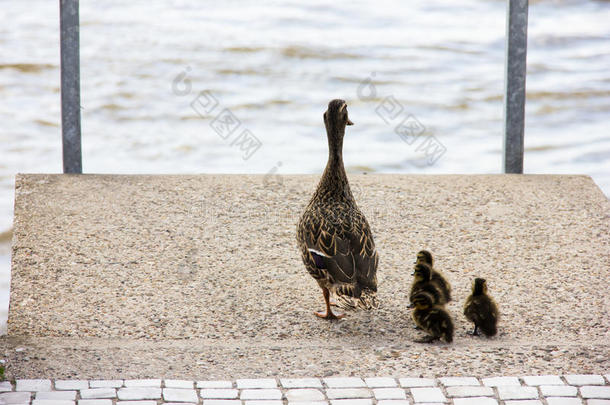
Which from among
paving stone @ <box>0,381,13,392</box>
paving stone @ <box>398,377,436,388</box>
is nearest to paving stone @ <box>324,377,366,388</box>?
paving stone @ <box>398,377,436,388</box>

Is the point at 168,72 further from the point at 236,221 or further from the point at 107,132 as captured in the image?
the point at 236,221

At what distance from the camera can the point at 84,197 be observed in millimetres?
7137

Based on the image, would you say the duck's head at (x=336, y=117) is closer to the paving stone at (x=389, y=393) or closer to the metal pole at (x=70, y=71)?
the paving stone at (x=389, y=393)

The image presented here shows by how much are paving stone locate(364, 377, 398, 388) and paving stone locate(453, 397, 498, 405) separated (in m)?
0.36

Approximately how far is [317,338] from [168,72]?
911 centimetres

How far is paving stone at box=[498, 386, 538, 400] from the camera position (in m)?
4.48

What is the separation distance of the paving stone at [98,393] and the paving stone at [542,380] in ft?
7.40

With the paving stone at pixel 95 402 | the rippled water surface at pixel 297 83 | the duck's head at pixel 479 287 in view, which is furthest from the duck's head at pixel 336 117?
the rippled water surface at pixel 297 83

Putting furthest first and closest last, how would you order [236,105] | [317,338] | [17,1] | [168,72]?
[17,1], [168,72], [236,105], [317,338]

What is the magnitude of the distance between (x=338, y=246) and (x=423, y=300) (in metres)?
0.62

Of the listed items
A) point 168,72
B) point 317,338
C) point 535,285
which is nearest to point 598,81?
point 168,72

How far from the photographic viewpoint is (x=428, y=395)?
14.8 feet

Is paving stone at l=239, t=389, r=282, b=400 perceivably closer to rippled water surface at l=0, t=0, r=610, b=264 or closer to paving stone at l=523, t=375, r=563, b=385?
paving stone at l=523, t=375, r=563, b=385

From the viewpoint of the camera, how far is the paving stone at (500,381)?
4602 mm
